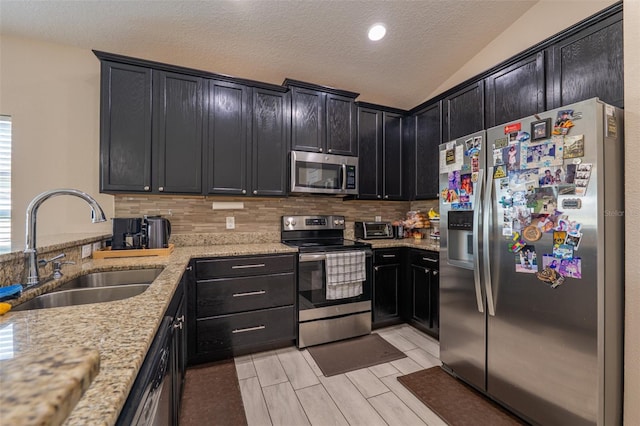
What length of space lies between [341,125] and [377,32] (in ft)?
2.88

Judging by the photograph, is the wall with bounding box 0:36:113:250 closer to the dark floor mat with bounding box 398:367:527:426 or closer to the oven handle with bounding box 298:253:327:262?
the oven handle with bounding box 298:253:327:262

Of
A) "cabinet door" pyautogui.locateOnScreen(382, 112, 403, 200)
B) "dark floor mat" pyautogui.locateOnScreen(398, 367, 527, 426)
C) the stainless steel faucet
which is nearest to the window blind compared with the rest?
the stainless steel faucet

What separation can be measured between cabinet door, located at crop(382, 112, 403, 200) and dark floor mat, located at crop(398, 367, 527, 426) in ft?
6.04

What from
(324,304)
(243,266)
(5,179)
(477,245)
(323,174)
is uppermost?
(323,174)

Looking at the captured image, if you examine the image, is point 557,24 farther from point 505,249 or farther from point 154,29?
point 154,29

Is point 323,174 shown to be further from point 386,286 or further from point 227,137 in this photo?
point 386,286

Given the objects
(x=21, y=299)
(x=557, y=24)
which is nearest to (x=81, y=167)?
(x=21, y=299)

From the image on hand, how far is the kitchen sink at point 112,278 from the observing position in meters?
1.52

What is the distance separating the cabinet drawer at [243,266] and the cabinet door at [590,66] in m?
2.40

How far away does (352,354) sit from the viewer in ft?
7.75

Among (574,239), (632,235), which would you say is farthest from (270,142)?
(632,235)

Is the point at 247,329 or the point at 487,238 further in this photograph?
the point at 247,329

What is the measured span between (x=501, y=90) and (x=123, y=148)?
3179mm

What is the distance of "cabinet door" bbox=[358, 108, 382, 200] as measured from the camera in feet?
10.1
